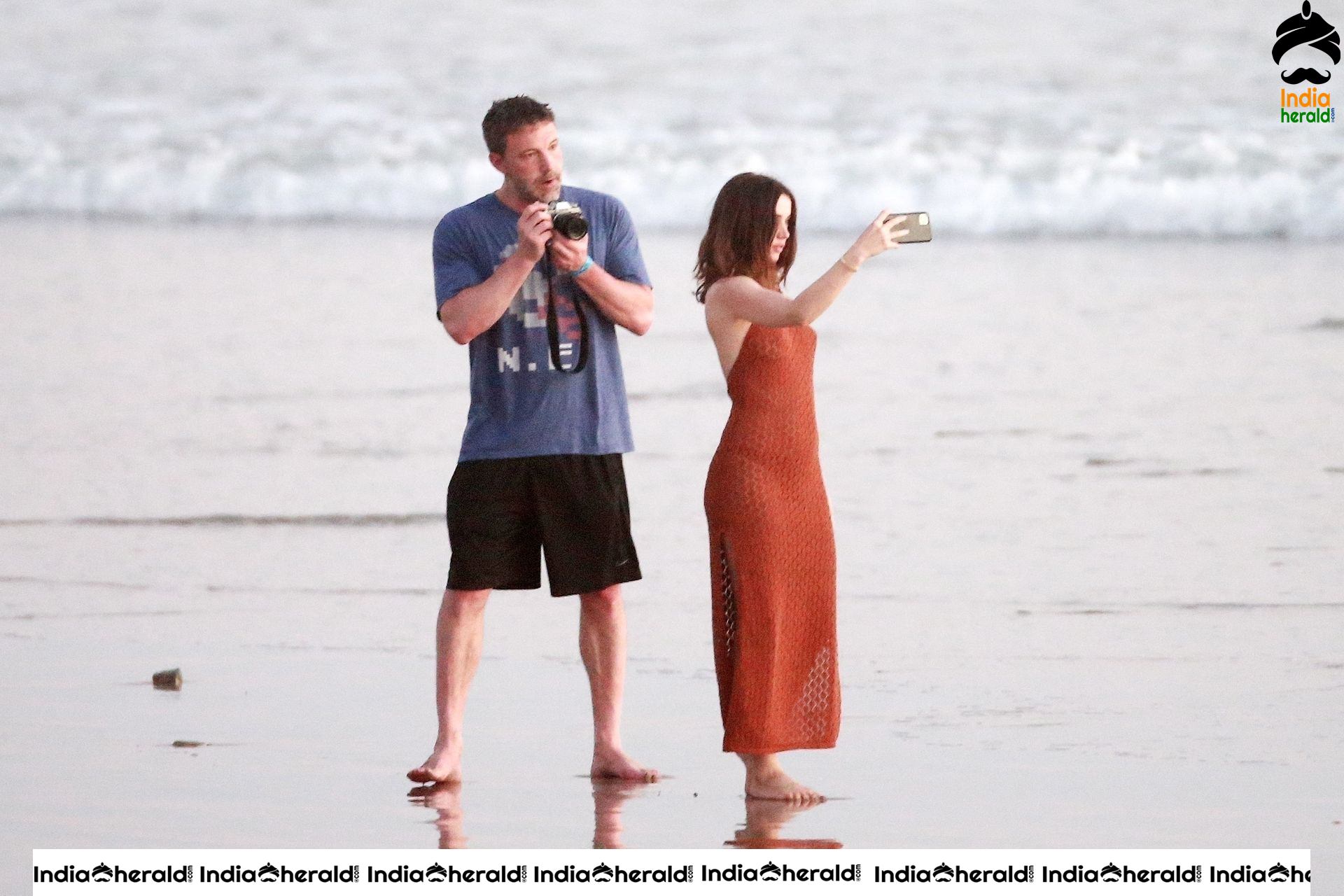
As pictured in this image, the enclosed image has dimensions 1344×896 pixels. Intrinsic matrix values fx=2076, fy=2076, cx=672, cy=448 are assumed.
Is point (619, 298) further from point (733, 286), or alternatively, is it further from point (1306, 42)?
point (1306, 42)

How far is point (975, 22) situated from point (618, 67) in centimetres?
441

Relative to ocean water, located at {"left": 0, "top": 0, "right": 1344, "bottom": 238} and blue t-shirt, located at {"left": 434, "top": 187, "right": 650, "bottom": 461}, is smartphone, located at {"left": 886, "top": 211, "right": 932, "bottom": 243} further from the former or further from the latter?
ocean water, located at {"left": 0, "top": 0, "right": 1344, "bottom": 238}

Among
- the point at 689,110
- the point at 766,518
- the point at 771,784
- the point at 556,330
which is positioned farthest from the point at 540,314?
the point at 689,110

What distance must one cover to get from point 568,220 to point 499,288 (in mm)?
207

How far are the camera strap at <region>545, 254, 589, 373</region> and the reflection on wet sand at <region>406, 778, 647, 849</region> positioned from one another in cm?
92

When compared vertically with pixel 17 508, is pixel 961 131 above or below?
above

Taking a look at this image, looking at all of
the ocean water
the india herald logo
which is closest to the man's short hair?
the ocean water

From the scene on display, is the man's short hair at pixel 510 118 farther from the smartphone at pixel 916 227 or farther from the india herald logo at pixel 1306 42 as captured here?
the india herald logo at pixel 1306 42

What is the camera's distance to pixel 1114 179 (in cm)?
1984

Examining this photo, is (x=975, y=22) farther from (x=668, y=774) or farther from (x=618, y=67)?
(x=668, y=774)

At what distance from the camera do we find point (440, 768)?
453cm

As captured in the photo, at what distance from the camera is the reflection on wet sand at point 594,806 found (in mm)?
4066

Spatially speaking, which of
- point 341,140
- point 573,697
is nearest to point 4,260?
point 341,140

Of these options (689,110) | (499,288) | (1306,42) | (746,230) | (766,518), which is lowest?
(766,518)
